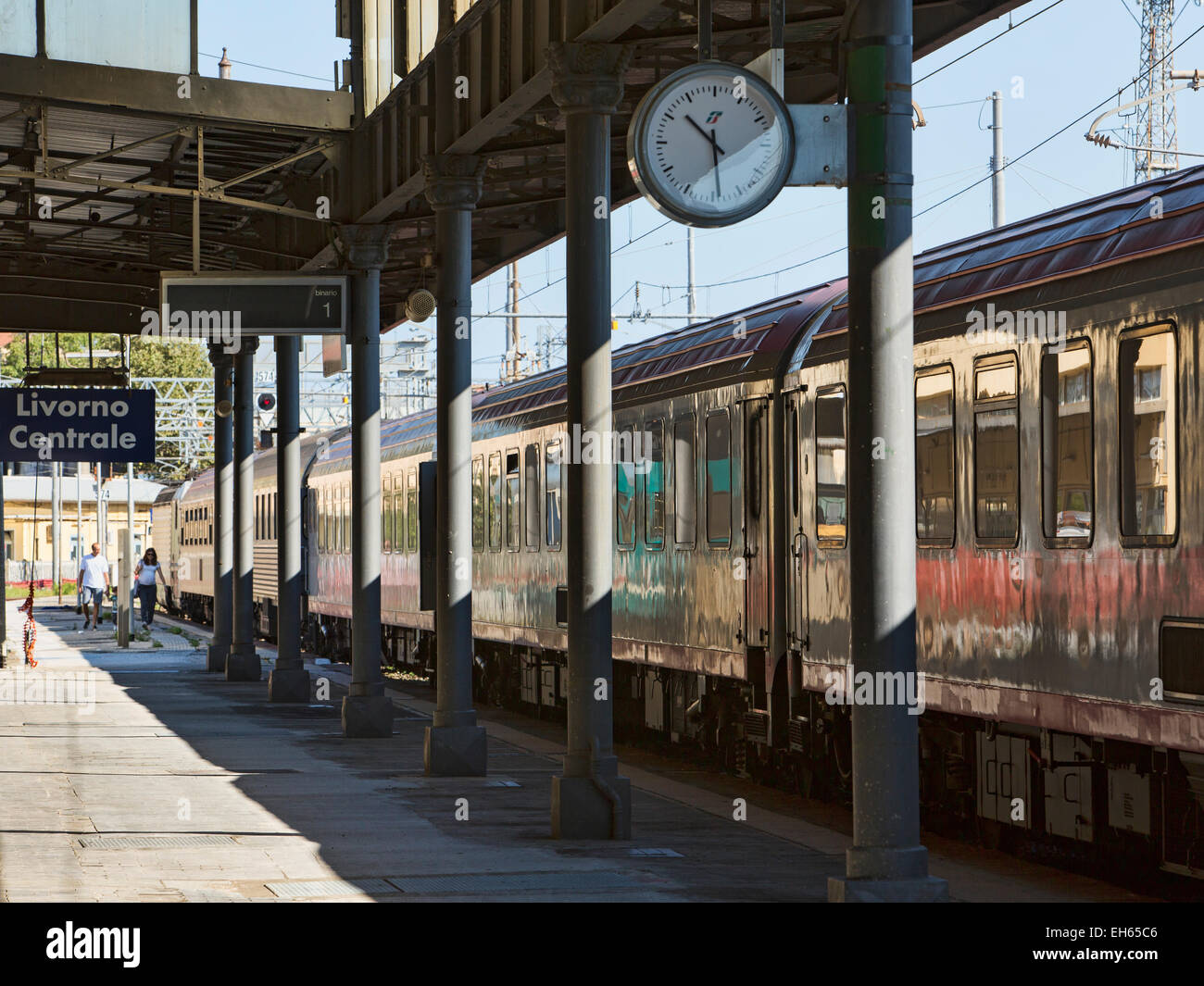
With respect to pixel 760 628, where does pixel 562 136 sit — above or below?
above

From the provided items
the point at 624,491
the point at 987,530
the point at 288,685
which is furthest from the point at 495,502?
the point at 987,530

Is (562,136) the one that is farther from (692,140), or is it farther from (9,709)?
(9,709)

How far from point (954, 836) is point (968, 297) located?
134 inches

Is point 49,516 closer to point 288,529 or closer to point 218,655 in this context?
point 218,655

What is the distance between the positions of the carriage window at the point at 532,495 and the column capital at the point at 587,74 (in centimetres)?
842

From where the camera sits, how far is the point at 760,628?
44.3 ft

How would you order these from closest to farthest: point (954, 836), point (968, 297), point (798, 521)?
point (968, 297) < point (954, 836) < point (798, 521)

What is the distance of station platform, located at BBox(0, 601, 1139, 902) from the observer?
30.9 feet

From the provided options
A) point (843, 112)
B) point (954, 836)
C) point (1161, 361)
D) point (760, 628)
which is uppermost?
point (843, 112)

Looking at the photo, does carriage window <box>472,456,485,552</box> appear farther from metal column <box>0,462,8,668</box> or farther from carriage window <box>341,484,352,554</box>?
carriage window <box>341,484,352,554</box>

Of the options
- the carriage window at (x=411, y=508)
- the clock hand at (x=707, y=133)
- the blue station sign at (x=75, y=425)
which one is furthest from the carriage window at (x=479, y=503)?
the clock hand at (x=707, y=133)

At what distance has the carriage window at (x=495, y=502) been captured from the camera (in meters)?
21.3
